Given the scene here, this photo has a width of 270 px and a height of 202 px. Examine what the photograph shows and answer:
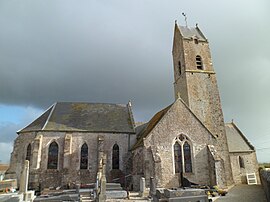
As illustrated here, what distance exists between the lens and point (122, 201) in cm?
1404

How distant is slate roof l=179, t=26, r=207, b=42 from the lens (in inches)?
1152

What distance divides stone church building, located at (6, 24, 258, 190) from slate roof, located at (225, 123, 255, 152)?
14cm

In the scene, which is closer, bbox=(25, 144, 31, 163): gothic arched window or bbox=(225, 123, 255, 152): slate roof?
bbox=(25, 144, 31, 163): gothic arched window

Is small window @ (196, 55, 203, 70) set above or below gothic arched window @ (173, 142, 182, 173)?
above

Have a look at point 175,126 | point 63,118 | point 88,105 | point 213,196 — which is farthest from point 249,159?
point 63,118

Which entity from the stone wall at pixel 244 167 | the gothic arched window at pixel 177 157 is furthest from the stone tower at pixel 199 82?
the gothic arched window at pixel 177 157

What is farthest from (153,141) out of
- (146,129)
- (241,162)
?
(241,162)

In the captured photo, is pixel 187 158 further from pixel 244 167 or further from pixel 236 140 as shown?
pixel 236 140

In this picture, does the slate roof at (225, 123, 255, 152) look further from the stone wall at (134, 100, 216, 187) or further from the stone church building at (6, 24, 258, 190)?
the stone wall at (134, 100, 216, 187)

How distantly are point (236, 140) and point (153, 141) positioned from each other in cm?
1573

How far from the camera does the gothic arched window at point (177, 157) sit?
19922 mm

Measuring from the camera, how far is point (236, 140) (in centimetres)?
2964

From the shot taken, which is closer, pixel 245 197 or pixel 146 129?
pixel 245 197

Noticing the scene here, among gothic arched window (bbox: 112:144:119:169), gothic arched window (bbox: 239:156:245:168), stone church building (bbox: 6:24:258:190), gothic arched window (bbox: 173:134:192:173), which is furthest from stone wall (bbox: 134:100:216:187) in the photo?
gothic arched window (bbox: 239:156:245:168)
